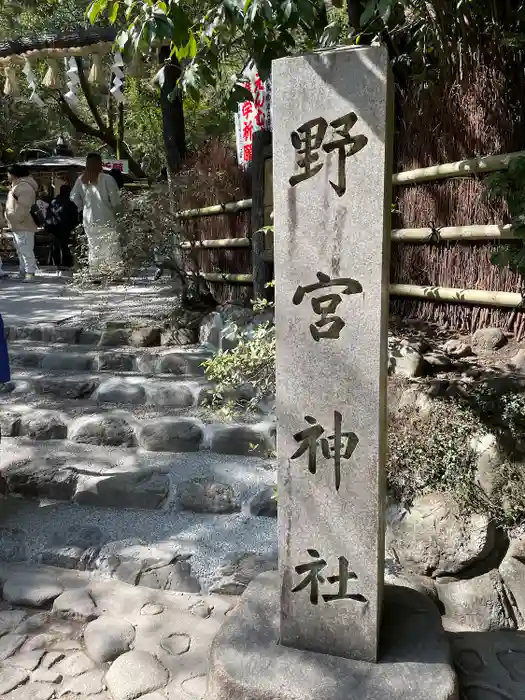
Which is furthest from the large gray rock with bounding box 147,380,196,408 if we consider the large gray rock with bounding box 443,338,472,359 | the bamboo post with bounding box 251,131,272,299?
the large gray rock with bounding box 443,338,472,359

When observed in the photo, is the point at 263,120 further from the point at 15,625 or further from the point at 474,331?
the point at 15,625

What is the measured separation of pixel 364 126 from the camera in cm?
184

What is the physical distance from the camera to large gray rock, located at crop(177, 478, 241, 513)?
3721 millimetres

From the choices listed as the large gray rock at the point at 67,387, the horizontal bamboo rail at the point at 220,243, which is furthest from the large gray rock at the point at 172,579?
the horizontal bamboo rail at the point at 220,243

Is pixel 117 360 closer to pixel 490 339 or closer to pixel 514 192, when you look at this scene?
pixel 490 339

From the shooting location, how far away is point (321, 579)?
2188mm

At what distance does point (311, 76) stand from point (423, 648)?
2.03 metres

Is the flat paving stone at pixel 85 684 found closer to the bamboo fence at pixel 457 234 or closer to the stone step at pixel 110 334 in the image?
the bamboo fence at pixel 457 234

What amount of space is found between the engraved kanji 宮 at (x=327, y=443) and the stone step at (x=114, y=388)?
2613 millimetres

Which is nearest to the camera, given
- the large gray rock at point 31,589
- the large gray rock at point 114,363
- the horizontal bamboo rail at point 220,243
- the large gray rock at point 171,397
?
the large gray rock at point 31,589

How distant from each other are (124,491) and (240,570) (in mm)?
→ 1023

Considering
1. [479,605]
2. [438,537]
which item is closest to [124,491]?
[438,537]

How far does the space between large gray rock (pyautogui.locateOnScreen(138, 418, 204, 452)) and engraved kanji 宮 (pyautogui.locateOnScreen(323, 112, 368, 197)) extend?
8.93 feet

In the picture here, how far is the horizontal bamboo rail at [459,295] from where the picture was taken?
387 centimetres
